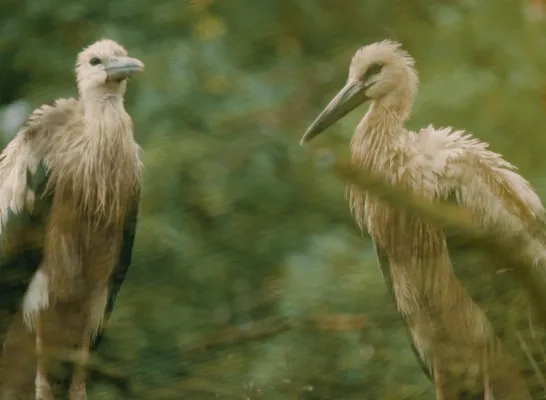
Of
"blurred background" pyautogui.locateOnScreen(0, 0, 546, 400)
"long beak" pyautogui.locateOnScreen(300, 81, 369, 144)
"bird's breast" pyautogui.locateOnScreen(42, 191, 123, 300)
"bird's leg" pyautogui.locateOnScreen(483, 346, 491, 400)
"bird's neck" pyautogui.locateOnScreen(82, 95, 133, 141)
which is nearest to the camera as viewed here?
"blurred background" pyautogui.locateOnScreen(0, 0, 546, 400)

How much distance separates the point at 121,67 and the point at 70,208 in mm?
128

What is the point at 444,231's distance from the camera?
1.12 ft

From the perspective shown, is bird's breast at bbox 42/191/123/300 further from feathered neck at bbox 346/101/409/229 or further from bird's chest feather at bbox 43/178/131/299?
feathered neck at bbox 346/101/409/229

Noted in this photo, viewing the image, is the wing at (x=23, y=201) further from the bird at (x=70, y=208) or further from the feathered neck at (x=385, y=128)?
the feathered neck at (x=385, y=128)

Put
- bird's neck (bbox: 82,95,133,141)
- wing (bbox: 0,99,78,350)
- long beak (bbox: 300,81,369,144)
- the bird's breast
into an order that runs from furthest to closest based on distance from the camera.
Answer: bird's neck (bbox: 82,95,133,141), the bird's breast, wing (bbox: 0,99,78,350), long beak (bbox: 300,81,369,144)

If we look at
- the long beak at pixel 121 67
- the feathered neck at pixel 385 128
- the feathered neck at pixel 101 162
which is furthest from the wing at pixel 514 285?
the feathered neck at pixel 101 162

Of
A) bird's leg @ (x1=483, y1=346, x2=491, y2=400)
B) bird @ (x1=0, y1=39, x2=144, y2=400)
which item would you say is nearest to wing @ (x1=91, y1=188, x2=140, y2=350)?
bird @ (x1=0, y1=39, x2=144, y2=400)

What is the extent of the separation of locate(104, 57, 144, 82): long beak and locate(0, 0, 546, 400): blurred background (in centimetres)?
25

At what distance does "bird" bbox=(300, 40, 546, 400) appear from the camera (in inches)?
15.7

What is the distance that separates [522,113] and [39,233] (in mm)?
443

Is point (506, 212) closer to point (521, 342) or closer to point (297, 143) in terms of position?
point (521, 342)

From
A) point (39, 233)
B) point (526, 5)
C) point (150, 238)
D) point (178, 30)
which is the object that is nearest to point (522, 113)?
point (526, 5)

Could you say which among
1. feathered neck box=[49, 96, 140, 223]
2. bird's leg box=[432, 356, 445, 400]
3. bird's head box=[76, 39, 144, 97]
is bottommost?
feathered neck box=[49, 96, 140, 223]

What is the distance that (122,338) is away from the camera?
473 millimetres
